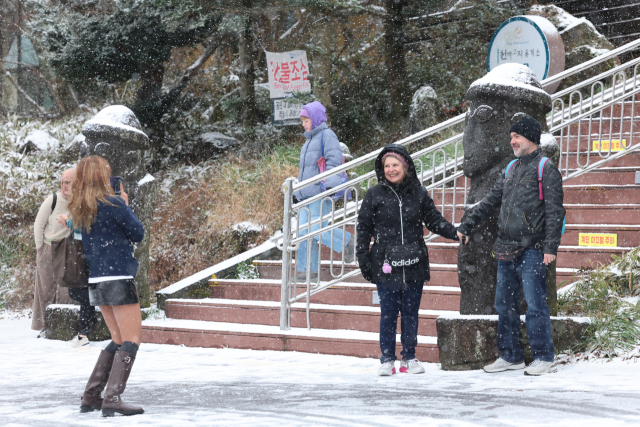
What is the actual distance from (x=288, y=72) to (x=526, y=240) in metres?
7.66

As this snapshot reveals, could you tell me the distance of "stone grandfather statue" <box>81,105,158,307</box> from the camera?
8000 millimetres

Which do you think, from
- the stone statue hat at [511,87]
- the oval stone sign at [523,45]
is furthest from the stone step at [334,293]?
the oval stone sign at [523,45]

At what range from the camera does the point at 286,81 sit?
482 inches

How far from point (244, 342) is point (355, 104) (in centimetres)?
770

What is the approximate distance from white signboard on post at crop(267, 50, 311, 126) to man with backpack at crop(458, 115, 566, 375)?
7.05m

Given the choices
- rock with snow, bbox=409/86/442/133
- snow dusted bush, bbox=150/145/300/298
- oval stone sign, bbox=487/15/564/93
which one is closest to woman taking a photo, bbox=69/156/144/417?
snow dusted bush, bbox=150/145/300/298

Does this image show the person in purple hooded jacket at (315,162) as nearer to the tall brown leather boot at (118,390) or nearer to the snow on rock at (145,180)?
the snow on rock at (145,180)

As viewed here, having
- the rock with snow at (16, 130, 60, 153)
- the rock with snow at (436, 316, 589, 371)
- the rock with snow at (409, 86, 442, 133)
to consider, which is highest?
the rock with snow at (409, 86, 442, 133)

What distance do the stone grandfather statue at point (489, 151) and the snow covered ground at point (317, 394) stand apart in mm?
644

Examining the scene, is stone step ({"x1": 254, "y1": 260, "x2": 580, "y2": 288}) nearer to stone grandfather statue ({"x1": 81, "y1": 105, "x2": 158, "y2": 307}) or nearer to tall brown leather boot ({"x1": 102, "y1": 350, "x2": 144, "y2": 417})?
stone grandfather statue ({"x1": 81, "y1": 105, "x2": 158, "y2": 307})

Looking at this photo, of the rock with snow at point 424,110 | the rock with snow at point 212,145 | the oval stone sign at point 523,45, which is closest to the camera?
the oval stone sign at point 523,45

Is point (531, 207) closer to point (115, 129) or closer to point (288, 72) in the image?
point (115, 129)

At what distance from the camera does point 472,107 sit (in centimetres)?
589

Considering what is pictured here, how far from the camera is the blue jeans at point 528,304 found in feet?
17.3
